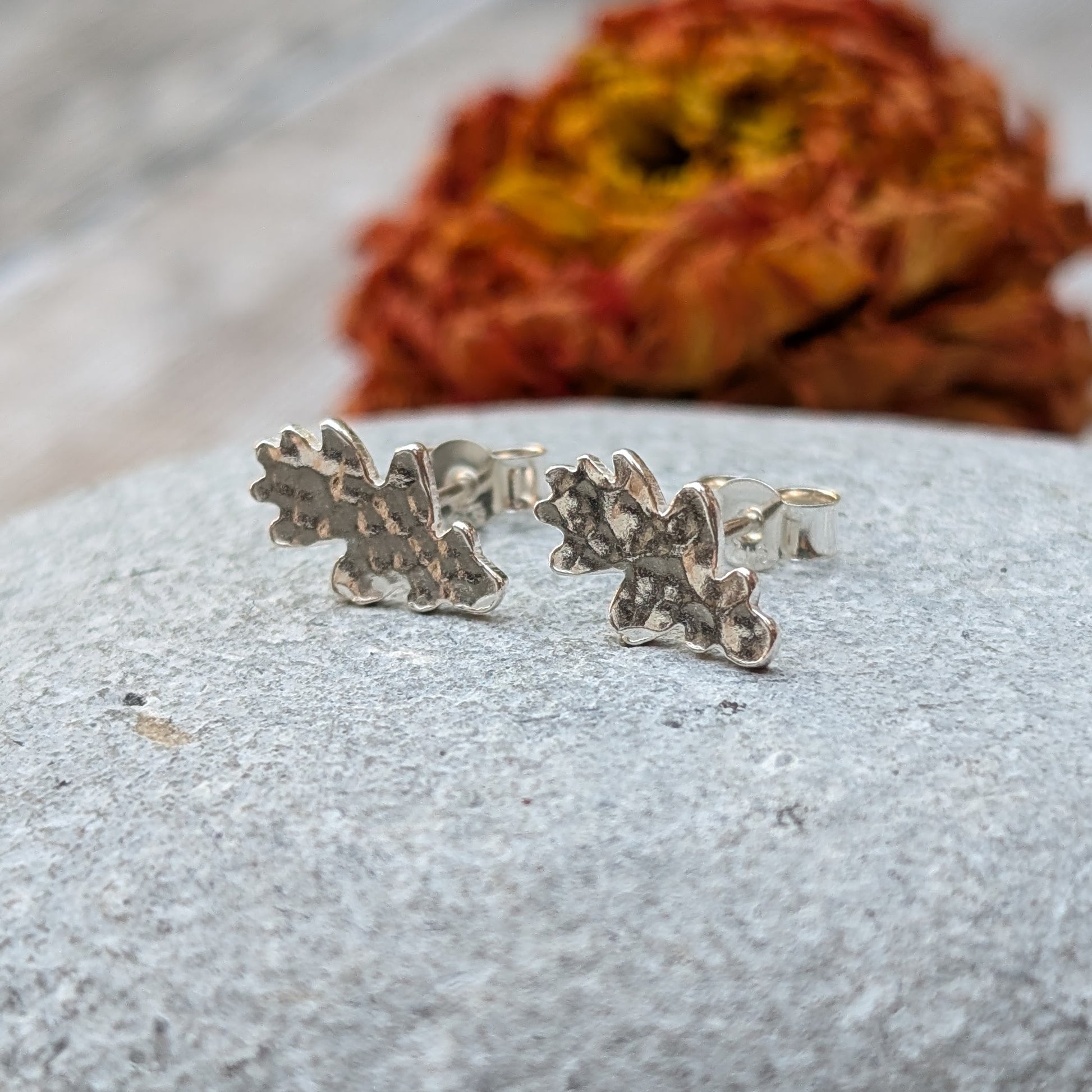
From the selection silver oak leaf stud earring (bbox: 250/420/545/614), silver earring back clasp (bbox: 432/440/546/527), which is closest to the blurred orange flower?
silver earring back clasp (bbox: 432/440/546/527)

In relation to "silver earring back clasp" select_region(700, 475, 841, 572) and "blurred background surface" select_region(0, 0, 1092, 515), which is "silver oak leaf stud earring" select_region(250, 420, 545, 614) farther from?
"blurred background surface" select_region(0, 0, 1092, 515)

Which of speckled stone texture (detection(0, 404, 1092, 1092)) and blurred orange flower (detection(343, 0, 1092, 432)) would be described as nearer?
speckled stone texture (detection(0, 404, 1092, 1092))

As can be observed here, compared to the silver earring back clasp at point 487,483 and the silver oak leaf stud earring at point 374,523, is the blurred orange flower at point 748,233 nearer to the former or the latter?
the silver earring back clasp at point 487,483

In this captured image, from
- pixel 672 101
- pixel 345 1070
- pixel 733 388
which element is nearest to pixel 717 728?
pixel 345 1070

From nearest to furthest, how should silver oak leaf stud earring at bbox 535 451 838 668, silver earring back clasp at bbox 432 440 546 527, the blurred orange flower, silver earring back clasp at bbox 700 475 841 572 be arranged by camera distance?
1. silver oak leaf stud earring at bbox 535 451 838 668
2. silver earring back clasp at bbox 700 475 841 572
3. silver earring back clasp at bbox 432 440 546 527
4. the blurred orange flower

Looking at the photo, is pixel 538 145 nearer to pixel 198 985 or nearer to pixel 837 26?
pixel 837 26

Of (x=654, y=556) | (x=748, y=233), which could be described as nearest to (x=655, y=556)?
(x=654, y=556)
